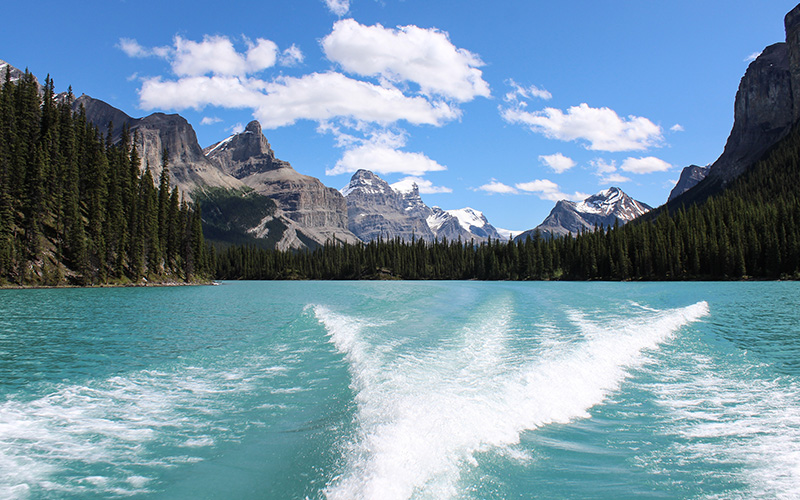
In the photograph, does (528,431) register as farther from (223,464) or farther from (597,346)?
(597,346)

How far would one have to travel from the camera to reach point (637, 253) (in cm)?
11300

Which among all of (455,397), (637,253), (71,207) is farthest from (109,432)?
(637,253)

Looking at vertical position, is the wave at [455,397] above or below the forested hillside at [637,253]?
below

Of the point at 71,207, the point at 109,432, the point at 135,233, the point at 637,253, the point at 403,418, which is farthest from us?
the point at 637,253

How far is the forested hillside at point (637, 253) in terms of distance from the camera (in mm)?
93188

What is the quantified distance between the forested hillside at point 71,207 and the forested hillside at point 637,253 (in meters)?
87.4

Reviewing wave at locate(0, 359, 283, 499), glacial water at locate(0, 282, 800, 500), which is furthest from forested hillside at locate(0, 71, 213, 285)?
wave at locate(0, 359, 283, 499)

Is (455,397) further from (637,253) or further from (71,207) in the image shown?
(637,253)

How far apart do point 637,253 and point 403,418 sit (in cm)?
12157

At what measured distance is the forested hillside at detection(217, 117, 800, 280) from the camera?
306 ft

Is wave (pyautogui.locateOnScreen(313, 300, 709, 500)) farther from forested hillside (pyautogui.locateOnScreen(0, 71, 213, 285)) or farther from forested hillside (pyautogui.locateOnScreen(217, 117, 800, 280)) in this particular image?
forested hillside (pyautogui.locateOnScreen(217, 117, 800, 280))

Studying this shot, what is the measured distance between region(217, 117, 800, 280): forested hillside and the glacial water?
310 feet

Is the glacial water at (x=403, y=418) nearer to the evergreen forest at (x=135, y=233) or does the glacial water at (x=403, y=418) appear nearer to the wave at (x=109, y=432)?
the wave at (x=109, y=432)

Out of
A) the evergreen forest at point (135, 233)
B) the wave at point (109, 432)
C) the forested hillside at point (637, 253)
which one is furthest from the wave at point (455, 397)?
the forested hillside at point (637, 253)
